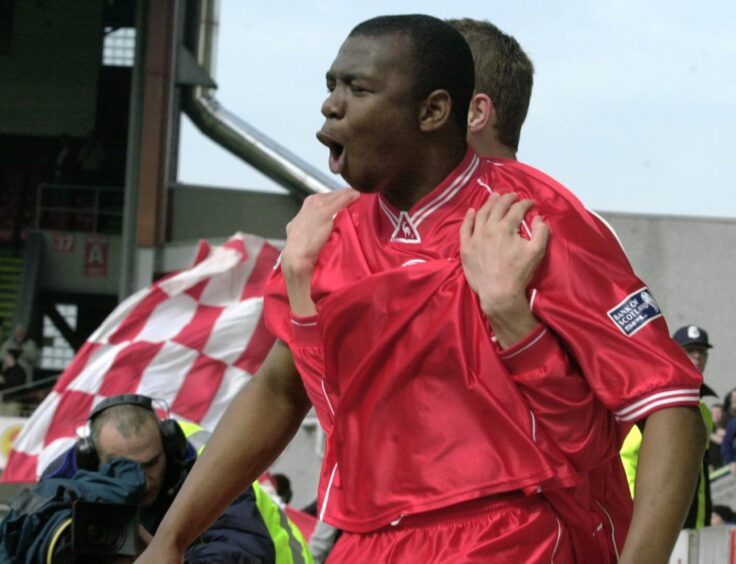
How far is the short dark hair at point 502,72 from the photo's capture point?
129 inches

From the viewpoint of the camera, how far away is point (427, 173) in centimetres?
278

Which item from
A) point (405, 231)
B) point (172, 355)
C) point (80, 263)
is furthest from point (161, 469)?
point (80, 263)

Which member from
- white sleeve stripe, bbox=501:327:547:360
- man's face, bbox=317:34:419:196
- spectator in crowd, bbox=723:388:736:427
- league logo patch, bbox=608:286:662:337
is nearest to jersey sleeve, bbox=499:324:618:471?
white sleeve stripe, bbox=501:327:547:360

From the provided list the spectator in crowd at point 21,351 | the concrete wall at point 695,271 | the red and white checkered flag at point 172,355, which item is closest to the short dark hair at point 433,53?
the red and white checkered flag at point 172,355

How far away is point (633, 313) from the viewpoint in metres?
2.57

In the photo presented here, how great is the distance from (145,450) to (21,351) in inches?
777

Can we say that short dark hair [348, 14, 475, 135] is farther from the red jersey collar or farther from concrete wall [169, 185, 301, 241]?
concrete wall [169, 185, 301, 241]

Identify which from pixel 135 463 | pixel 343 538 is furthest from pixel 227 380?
pixel 343 538

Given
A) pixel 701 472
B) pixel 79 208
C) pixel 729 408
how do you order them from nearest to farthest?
pixel 701 472
pixel 729 408
pixel 79 208

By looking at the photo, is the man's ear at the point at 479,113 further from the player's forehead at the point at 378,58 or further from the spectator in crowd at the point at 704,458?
the spectator in crowd at the point at 704,458

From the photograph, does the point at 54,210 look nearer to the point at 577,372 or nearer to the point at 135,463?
the point at 135,463

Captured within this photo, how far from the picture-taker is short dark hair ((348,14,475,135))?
106 inches

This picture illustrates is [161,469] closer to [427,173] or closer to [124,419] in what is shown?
[124,419]

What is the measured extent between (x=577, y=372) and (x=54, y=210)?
26.6 m
